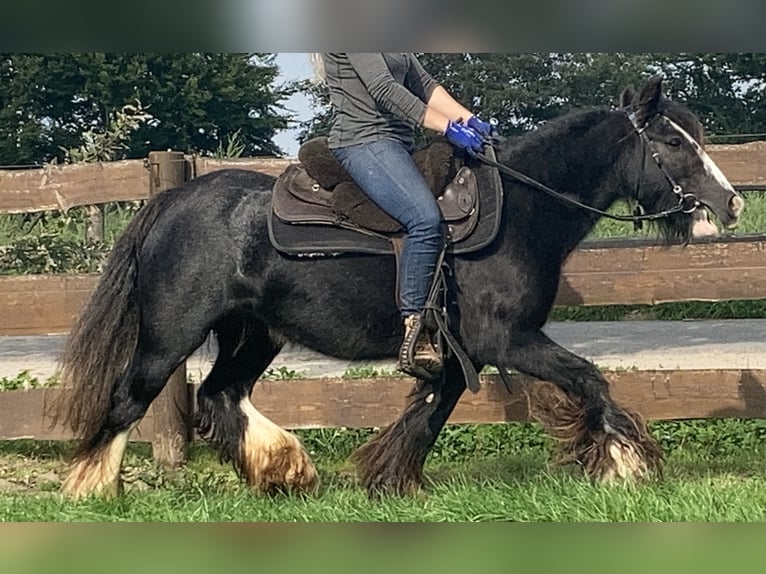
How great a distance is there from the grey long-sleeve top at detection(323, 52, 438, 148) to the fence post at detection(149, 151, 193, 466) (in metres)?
1.20

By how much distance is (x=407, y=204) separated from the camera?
4840 mm

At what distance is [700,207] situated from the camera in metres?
5.10

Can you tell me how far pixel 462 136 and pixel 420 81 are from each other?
0.44 m

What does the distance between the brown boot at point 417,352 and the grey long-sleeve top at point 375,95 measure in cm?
89

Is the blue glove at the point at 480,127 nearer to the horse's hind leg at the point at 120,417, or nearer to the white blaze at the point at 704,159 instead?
the white blaze at the point at 704,159

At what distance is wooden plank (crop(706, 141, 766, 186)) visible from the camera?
611cm

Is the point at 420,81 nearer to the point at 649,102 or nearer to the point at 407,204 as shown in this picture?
the point at 407,204

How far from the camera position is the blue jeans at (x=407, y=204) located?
4.84 m

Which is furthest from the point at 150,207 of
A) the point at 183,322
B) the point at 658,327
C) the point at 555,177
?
the point at 658,327

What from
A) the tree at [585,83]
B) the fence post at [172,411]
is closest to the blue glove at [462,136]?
the tree at [585,83]

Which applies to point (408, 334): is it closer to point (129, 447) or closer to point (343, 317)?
point (343, 317)

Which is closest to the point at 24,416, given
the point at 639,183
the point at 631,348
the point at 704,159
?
the point at 639,183
